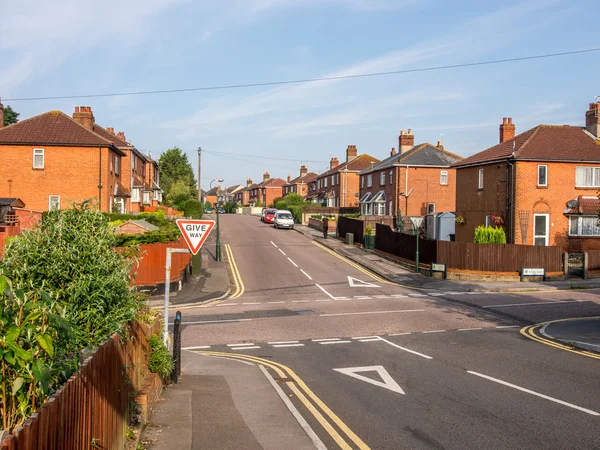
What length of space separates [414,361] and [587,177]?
27661 millimetres

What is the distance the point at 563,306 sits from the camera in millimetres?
22734

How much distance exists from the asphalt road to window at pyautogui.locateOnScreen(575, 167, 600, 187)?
11410 mm

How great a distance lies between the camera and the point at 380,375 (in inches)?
466

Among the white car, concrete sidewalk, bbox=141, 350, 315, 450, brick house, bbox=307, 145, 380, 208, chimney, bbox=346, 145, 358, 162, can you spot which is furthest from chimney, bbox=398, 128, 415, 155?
concrete sidewalk, bbox=141, 350, 315, 450

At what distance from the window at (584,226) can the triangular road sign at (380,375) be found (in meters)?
27.4

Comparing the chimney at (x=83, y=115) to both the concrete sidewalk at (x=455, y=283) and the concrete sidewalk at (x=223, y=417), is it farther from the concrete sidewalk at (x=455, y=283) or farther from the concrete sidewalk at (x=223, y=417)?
the concrete sidewalk at (x=223, y=417)

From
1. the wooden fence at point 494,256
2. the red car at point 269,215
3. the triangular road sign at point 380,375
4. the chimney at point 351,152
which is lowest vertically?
the triangular road sign at point 380,375

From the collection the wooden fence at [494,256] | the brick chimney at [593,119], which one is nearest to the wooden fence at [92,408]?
the wooden fence at [494,256]

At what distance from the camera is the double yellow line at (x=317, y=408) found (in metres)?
7.79

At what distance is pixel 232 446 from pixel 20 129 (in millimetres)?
36862

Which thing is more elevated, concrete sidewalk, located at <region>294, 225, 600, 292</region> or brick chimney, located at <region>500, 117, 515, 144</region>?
brick chimney, located at <region>500, 117, 515, 144</region>

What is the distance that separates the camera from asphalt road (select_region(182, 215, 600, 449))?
8203 mm

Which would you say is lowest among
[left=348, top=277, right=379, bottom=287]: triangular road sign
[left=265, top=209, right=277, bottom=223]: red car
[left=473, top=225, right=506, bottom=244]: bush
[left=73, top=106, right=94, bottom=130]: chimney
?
[left=348, top=277, right=379, bottom=287]: triangular road sign

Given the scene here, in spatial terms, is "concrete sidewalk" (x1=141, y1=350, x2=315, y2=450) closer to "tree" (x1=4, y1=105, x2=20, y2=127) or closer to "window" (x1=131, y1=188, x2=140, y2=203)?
"window" (x1=131, y1=188, x2=140, y2=203)
